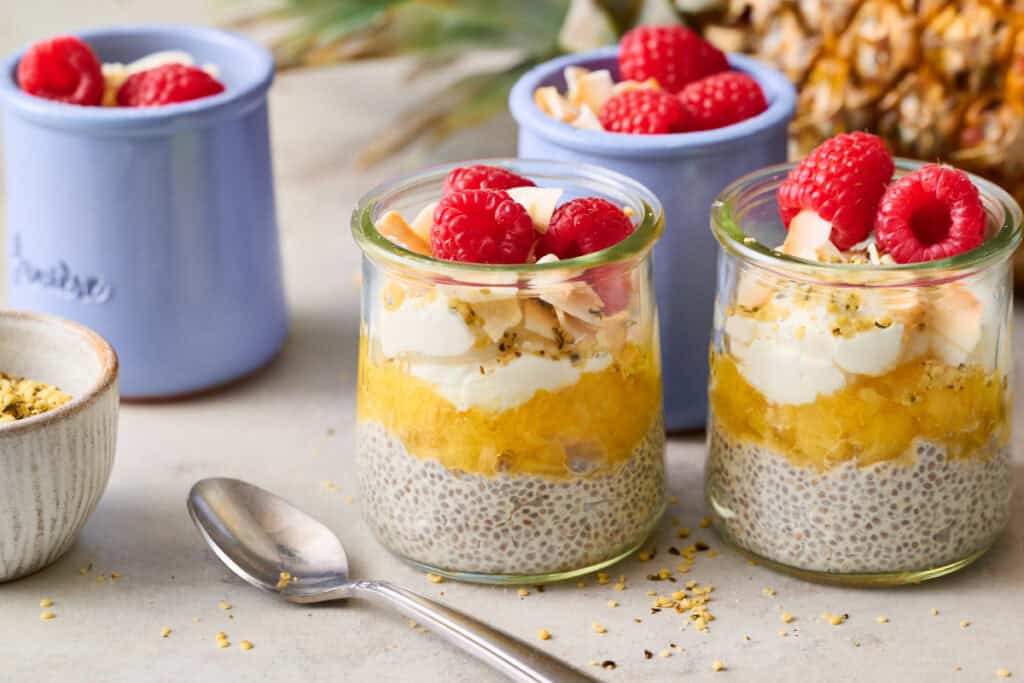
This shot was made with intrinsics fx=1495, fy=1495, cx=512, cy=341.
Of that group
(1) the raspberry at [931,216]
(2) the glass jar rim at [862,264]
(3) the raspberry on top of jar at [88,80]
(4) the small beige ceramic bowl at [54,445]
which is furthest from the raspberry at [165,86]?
(1) the raspberry at [931,216]

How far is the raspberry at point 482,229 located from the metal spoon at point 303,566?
9.1 inches

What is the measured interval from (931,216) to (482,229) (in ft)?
0.98

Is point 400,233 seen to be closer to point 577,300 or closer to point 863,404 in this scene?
point 577,300

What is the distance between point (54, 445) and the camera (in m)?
0.99

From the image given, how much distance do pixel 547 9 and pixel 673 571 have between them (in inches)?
30.0

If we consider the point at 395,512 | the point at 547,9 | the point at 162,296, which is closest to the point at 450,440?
the point at 395,512

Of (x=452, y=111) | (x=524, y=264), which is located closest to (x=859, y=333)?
(x=524, y=264)

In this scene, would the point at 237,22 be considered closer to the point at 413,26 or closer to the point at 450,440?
the point at 413,26

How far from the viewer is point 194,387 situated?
4.27ft

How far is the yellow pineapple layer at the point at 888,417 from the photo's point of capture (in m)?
0.96

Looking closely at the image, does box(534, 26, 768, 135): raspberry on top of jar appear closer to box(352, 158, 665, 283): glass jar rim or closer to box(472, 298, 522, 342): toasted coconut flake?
box(352, 158, 665, 283): glass jar rim

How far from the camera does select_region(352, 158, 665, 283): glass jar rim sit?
948 mm

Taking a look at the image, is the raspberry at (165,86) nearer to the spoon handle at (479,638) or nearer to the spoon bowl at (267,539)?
A: the spoon bowl at (267,539)

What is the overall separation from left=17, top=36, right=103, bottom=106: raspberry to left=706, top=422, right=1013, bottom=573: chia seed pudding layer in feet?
1.99
